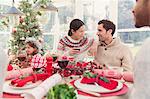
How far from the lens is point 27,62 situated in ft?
7.25

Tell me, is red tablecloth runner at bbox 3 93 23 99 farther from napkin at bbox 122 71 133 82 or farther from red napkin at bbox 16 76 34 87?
napkin at bbox 122 71 133 82

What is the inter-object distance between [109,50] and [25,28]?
7.02 ft

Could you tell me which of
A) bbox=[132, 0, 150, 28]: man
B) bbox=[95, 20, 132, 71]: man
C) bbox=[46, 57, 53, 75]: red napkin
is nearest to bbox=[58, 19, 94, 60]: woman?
bbox=[95, 20, 132, 71]: man

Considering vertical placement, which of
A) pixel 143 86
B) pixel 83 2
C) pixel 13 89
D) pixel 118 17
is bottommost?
pixel 13 89

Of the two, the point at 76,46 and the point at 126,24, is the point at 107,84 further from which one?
the point at 126,24

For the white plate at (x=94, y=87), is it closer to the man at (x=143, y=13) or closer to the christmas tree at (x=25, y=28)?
the man at (x=143, y=13)

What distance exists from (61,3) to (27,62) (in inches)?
156

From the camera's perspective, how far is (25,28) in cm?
446

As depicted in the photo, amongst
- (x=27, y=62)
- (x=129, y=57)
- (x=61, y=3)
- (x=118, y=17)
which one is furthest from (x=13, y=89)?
(x=61, y=3)

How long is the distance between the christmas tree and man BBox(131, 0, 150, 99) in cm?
367

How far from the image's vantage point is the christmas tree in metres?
4.42

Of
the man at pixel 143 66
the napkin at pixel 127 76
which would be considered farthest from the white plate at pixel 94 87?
the man at pixel 143 66

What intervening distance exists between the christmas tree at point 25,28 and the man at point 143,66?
367cm

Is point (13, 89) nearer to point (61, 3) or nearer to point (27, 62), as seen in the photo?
point (27, 62)
